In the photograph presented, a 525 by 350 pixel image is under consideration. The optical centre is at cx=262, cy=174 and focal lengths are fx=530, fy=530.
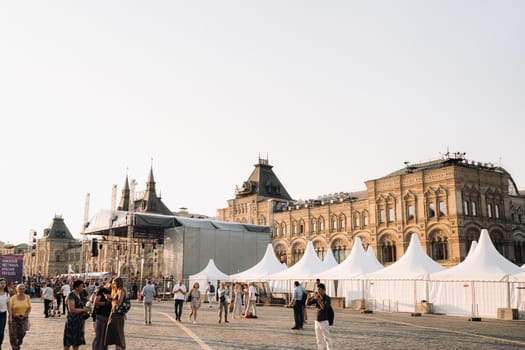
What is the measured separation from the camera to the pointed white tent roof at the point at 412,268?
28.2 metres

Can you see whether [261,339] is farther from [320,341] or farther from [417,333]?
[417,333]

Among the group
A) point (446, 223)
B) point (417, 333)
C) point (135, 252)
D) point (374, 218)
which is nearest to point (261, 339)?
point (417, 333)

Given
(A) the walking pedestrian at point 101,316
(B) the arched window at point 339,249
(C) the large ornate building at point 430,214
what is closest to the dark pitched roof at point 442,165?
(C) the large ornate building at point 430,214

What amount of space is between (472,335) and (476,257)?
→ 459 inches

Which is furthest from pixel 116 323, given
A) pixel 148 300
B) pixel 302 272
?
pixel 302 272

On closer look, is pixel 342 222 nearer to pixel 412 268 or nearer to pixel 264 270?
pixel 264 270

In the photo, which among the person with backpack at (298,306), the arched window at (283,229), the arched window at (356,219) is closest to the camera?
the person with backpack at (298,306)

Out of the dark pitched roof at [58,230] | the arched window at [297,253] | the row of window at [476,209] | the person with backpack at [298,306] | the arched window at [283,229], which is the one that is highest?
the dark pitched roof at [58,230]

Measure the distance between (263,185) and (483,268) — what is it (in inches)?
1934

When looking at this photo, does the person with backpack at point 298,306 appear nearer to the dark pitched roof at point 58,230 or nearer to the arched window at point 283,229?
the arched window at point 283,229

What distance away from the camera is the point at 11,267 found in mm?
37812

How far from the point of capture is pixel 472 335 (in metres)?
15.7

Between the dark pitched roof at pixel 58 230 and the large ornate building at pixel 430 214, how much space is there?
8077 centimetres

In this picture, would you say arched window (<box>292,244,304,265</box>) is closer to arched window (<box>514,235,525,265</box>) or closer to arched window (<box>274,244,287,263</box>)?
arched window (<box>274,244,287,263</box>)
